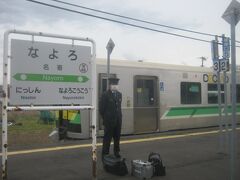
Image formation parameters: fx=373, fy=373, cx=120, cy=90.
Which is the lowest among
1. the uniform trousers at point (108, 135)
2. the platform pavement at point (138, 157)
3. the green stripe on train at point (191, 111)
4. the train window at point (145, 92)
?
the platform pavement at point (138, 157)

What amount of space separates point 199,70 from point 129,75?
153 inches

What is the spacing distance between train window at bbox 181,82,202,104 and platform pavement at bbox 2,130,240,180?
336 centimetres

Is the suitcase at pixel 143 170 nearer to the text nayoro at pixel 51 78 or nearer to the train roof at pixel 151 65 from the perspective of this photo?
the text nayoro at pixel 51 78

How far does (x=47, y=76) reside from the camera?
20.7 feet

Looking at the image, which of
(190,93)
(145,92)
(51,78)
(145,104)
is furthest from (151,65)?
(51,78)

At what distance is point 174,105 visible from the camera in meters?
14.5

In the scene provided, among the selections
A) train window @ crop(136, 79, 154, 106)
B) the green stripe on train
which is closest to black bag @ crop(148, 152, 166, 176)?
train window @ crop(136, 79, 154, 106)

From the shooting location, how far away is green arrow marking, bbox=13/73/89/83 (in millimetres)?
6104

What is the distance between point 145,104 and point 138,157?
4.39 m

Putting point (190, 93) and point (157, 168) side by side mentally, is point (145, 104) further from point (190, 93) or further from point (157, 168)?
point (157, 168)

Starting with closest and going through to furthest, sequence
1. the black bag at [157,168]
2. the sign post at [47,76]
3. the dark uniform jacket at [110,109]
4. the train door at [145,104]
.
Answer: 1. the sign post at [47,76]
2. the black bag at [157,168]
3. the dark uniform jacket at [110,109]
4. the train door at [145,104]

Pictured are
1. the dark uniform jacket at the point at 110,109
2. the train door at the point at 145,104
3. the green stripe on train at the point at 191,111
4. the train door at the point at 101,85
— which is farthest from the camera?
the green stripe on train at the point at 191,111

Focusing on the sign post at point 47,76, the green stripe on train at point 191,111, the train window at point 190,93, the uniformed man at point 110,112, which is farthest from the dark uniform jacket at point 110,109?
the train window at point 190,93

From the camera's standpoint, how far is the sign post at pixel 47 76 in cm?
606
